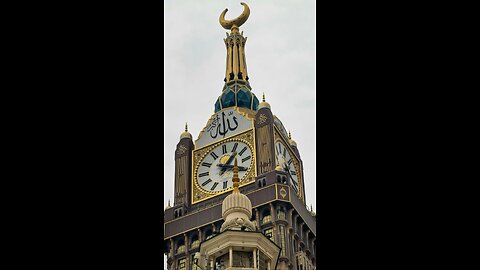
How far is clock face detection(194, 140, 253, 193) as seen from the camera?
70562mm

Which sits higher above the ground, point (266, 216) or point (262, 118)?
point (262, 118)

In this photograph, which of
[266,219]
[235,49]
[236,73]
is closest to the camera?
[266,219]

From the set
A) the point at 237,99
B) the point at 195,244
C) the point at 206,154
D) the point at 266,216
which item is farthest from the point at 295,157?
the point at 195,244

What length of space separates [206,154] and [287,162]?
19.3 feet

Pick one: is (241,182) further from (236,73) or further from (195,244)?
(236,73)

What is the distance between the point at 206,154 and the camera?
73188 mm

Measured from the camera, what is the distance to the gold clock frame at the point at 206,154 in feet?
229

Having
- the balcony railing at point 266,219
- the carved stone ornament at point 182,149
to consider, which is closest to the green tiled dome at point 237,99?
the carved stone ornament at point 182,149

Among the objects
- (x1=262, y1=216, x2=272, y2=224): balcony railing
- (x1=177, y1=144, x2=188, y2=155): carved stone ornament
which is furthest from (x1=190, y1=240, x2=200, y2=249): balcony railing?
(x1=177, y1=144, x2=188, y2=155): carved stone ornament
